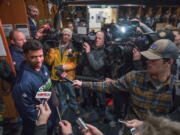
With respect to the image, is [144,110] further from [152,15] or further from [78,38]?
[152,15]

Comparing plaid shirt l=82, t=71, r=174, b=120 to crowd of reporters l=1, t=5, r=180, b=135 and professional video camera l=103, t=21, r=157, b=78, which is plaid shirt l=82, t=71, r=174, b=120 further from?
professional video camera l=103, t=21, r=157, b=78

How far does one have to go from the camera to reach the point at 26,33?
2.42m

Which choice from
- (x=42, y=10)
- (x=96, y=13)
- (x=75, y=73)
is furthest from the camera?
(x=96, y=13)

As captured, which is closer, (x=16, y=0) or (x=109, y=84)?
(x=109, y=84)

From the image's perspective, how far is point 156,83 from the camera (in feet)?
4.11

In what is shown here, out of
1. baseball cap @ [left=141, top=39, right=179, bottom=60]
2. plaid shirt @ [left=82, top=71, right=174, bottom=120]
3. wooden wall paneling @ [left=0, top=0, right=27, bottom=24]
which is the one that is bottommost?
plaid shirt @ [left=82, top=71, right=174, bottom=120]

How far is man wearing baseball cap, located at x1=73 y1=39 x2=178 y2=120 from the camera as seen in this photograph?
1.21m

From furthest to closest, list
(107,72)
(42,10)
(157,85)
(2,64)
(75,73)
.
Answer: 1. (42,10)
2. (75,73)
3. (107,72)
4. (2,64)
5. (157,85)

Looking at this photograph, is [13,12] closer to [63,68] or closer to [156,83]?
[63,68]

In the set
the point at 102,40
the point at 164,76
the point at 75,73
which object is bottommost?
the point at 75,73

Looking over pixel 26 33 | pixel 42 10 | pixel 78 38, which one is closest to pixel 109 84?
pixel 78 38

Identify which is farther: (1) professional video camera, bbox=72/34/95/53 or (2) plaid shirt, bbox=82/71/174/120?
(1) professional video camera, bbox=72/34/95/53

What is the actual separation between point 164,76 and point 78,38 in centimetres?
153

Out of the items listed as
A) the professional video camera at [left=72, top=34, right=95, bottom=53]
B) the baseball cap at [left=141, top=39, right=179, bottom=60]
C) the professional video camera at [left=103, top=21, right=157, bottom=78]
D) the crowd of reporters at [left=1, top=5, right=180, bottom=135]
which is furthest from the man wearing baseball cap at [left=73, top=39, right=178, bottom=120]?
the professional video camera at [left=72, top=34, right=95, bottom=53]
